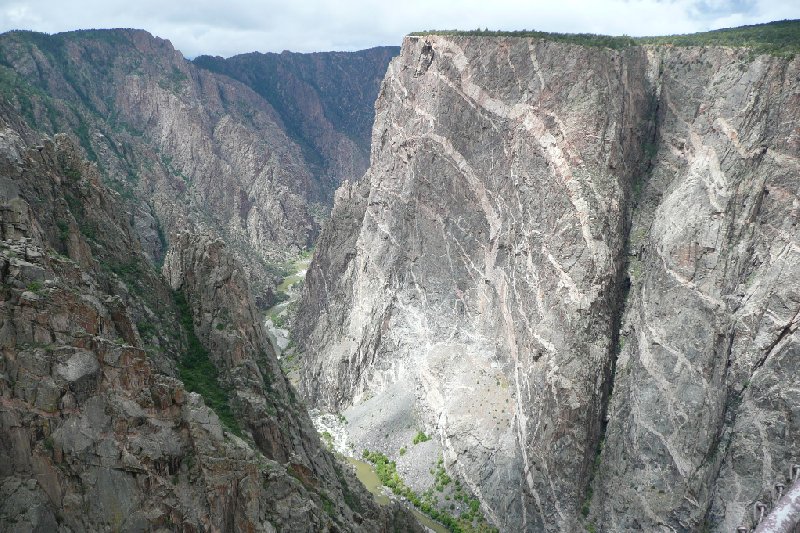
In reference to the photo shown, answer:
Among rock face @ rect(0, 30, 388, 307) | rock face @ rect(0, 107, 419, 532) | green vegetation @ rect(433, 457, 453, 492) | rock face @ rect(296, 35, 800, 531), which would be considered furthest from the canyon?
rock face @ rect(0, 30, 388, 307)

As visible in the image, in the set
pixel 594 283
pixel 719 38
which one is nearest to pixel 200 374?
pixel 594 283

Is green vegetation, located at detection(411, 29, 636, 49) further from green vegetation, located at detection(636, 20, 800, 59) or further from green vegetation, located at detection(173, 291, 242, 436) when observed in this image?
green vegetation, located at detection(173, 291, 242, 436)

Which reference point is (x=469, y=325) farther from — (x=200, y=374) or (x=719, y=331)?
(x=200, y=374)

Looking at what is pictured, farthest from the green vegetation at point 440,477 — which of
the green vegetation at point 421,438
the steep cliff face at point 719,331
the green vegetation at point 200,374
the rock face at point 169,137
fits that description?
the rock face at point 169,137

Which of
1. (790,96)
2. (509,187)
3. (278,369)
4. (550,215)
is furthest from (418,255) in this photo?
(790,96)

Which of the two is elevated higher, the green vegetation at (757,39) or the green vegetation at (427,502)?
the green vegetation at (757,39)

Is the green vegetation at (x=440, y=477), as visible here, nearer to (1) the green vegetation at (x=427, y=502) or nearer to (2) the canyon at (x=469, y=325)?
(1) the green vegetation at (x=427, y=502)

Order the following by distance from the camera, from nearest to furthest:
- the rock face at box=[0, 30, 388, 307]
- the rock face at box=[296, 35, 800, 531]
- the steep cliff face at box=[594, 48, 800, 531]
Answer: the steep cliff face at box=[594, 48, 800, 531] → the rock face at box=[296, 35, 800, 531] → the rock face at box=[0, 30, 388, 307]
